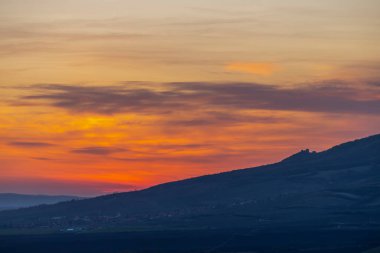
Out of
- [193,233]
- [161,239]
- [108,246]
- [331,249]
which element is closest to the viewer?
[331,249]

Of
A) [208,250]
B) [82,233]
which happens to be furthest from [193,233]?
[208,250]

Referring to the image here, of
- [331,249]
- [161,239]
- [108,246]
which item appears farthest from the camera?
[161,239]

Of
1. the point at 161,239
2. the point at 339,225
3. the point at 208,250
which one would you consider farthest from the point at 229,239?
the point at 339,225

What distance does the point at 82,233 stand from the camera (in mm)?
195375

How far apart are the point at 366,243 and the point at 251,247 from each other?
15563 millimetres

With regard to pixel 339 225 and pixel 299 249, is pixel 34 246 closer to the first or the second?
pixel 299 249

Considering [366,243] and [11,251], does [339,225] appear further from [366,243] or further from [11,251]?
[11,251]

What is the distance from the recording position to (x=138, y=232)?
18875cm

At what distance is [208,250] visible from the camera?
488 feet

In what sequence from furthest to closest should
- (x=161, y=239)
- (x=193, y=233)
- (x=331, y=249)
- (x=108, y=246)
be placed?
(x=193, y=233) < (x=161, y=239) < (x=108, y=246) < (x=331, y=249)

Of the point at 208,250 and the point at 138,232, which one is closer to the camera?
the point at 208,250

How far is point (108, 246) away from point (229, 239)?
20240 millimetres

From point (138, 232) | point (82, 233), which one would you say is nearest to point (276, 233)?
point (138, 232)

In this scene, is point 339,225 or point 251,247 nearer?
point 251,247
